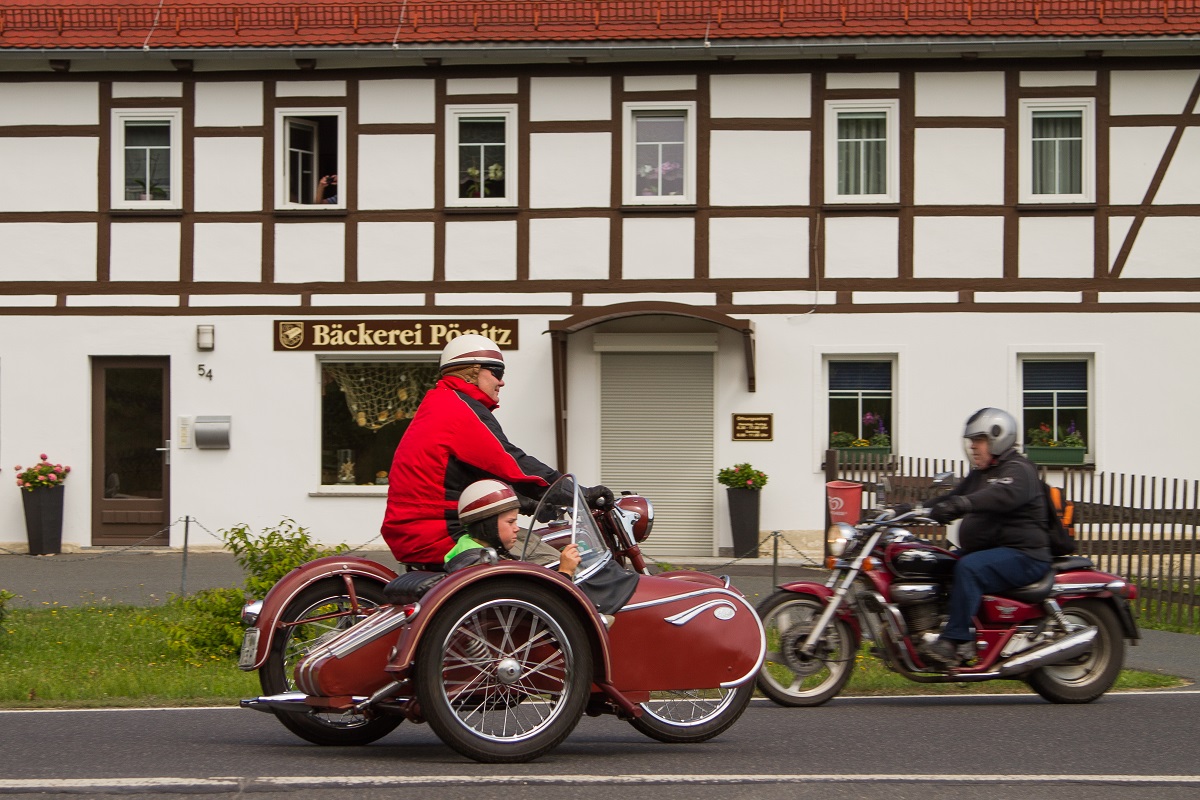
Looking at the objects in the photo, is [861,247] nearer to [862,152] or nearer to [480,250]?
[862,152]

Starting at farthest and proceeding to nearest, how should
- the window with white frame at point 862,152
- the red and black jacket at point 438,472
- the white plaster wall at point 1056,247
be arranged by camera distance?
the window with white frame at point 862,152
the white plaster wall at point 1056,247
the red and black jacket at point 438,472

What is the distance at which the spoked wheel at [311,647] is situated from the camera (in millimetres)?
6910

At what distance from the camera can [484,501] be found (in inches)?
255

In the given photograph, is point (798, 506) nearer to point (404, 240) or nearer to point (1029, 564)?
point (404, 240)

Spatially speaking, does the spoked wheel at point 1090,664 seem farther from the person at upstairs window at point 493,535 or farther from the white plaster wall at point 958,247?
the white plaster wall at point 958,247

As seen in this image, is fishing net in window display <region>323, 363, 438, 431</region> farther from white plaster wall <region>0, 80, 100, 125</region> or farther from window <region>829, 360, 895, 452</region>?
window <region>829, 360, 895, 452</region>

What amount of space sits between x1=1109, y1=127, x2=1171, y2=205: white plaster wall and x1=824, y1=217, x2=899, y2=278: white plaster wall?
2.83 m

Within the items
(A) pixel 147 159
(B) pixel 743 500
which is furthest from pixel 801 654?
(A) pixel 147 159

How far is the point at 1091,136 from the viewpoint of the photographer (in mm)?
19453

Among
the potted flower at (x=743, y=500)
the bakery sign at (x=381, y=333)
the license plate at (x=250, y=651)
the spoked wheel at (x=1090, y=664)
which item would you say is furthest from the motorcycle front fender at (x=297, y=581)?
the bakery sign at (x=381, y=333)

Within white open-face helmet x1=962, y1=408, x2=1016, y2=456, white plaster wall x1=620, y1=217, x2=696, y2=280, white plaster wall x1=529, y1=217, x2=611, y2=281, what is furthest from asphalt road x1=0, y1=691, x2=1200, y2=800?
white plaster wall x1=529, y1=217, x2=611, y2=281

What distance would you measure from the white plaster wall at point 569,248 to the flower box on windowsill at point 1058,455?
602cm

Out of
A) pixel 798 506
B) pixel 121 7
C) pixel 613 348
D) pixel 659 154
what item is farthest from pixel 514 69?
pixel 798 506

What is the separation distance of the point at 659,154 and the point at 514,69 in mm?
2199
